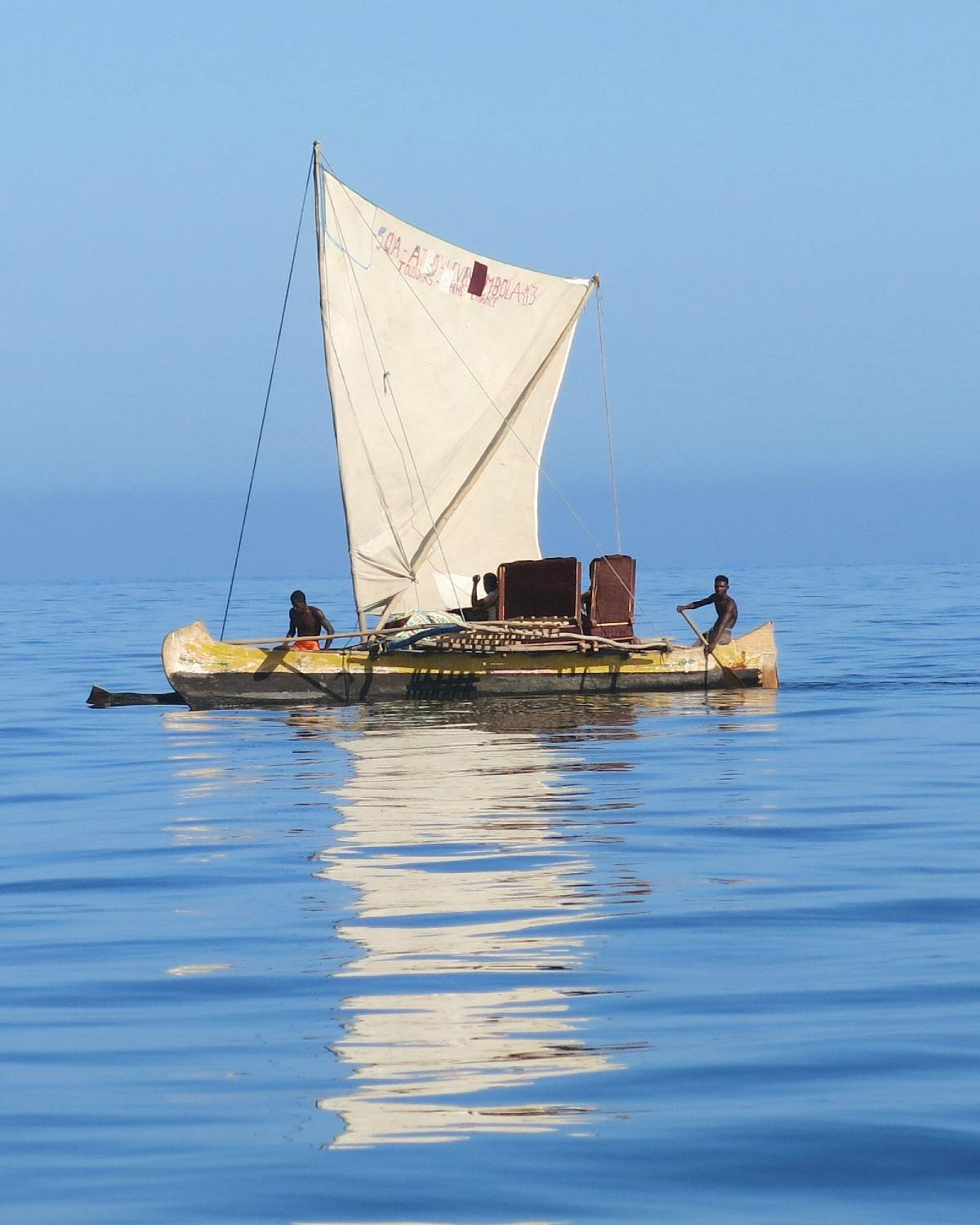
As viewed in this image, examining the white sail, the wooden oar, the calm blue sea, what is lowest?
the calm blue sea

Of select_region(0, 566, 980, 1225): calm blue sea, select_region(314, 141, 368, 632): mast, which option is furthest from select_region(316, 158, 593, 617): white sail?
select_region(0, 566, 980, 1225): calm blue sea

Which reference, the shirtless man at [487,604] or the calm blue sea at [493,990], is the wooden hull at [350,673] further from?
the calm blue sea at [493,990]

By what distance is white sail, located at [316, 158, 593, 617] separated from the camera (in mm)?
26438

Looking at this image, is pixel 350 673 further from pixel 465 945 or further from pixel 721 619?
pixel 465 945

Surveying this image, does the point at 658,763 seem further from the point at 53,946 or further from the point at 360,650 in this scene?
the point at 53,946

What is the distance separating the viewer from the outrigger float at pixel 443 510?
24.0m

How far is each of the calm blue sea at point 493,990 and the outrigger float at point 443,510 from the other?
5007 millimetres

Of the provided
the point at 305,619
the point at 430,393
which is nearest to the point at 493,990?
the point at 305,619

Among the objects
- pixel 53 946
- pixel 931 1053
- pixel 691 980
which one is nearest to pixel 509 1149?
pixel 931 1053

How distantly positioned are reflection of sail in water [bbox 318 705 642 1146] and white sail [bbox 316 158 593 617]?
31.2 feet

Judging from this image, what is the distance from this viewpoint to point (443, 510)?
2697cm

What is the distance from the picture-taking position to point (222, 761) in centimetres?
1892

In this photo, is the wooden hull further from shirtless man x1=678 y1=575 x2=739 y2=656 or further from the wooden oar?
shirtless man x1=678 y1=575 x2=739 y2=656

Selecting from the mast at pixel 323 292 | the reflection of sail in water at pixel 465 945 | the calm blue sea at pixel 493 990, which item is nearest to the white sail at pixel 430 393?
the mast at pixel 323 292
